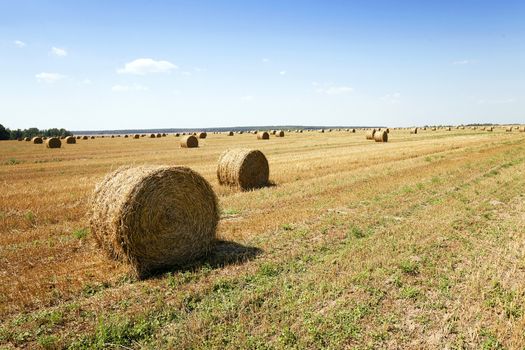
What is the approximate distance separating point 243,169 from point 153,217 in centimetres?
876

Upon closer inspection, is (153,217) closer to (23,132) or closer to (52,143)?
(52,143)

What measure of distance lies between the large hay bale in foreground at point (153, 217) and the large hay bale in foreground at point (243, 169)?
24.2 ft

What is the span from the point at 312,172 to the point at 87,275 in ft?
47.9

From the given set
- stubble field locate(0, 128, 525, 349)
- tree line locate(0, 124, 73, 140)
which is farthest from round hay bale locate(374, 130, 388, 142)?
tree line locate(0, 124, 73, 140)

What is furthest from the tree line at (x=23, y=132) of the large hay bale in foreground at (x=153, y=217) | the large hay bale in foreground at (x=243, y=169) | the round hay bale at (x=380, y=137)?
the large hay bale in foreground at (x=153, y=217)

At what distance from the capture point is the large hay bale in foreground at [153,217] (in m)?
8.32

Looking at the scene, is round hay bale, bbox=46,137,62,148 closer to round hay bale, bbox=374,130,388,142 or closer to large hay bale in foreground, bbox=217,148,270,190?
large hay bale in foreground, bbox=217,148,270,190

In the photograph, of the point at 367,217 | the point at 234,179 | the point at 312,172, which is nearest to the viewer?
the point at 367,217

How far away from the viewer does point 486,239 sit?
9328 mm

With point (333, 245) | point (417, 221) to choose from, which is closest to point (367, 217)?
point (417, 221)

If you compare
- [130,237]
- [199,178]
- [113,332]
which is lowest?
[113,332]

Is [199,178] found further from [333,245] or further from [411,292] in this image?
[411,292]

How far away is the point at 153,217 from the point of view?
872 centimetres

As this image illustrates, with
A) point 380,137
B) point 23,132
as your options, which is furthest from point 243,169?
point 23,132
